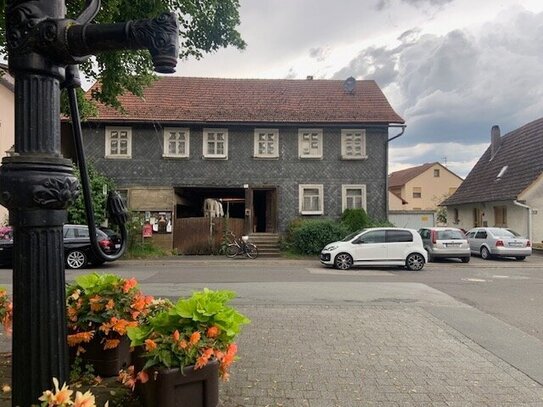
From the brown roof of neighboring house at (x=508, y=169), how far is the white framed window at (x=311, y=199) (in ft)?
35.8

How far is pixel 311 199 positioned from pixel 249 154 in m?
4.16

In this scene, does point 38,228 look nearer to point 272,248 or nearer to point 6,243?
point 6,243

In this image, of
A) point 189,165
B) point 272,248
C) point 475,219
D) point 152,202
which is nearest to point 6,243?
point 152,202

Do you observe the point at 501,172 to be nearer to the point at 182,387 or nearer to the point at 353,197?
the point at 353,197

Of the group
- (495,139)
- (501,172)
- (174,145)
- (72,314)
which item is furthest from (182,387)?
(495,139)

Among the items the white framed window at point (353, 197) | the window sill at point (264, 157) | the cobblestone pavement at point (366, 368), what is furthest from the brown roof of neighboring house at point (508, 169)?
the cobblestone pavement at point (366, 368)

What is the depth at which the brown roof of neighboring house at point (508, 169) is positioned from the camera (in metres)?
28.2

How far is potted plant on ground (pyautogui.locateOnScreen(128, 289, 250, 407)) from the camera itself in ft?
9.56

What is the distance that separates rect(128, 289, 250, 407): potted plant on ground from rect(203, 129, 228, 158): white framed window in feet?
76.3

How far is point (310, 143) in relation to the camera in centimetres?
2639

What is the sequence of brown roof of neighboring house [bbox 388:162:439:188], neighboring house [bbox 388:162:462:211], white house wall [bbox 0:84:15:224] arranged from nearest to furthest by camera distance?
1. white house wall [bbox 0:84:15:224]
2. neighboring house [bbox 388:162:462:211]
3. brown roof of neighboring house [bbox 388:162:439:188]

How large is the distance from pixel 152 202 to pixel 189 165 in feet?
9.09

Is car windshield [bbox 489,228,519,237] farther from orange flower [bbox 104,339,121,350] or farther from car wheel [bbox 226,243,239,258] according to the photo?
orange flower [bbox 104,339,121,350]

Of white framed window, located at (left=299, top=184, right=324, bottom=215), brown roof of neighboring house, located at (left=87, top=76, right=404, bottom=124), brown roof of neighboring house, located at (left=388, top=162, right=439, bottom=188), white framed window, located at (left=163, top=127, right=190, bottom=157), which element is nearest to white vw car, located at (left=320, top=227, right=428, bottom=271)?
white framed window, located at (left=299, top=184, right=324, bottom=215)
